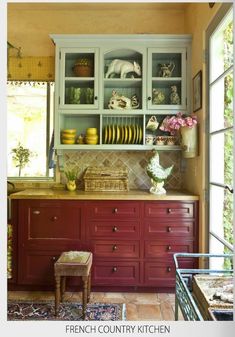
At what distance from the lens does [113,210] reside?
256 centimetres

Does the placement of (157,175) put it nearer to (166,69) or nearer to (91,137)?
(91,137)

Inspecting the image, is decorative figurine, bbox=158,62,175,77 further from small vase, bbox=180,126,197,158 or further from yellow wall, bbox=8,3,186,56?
small vase, bbox=180,126,197,158

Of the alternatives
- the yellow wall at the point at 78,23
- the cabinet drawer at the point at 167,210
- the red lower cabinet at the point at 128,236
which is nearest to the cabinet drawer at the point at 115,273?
the red lower cabinet at the point at 128,236

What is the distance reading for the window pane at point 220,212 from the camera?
1.98 m

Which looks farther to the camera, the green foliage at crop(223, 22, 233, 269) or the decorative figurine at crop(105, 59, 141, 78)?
the decorative figurine at crop(105, 59, 141, 78)

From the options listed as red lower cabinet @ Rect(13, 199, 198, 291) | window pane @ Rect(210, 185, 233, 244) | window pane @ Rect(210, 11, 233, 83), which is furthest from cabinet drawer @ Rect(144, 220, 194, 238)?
window pane @ Rect(210, 11, 233, 83)

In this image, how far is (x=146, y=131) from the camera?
3027mm

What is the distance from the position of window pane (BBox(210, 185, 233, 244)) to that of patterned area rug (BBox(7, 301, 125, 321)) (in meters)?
0.90

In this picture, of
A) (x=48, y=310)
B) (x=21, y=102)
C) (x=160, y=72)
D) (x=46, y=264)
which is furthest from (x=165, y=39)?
(x=48, y=310)

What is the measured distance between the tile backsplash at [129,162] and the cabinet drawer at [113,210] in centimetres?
58

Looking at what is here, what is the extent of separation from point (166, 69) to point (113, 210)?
4.47 ft

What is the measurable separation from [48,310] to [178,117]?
181 centimetres

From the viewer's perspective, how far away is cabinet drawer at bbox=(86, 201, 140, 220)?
255cm

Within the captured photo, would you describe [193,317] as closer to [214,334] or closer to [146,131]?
[214,334]
